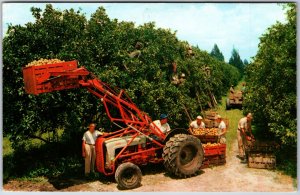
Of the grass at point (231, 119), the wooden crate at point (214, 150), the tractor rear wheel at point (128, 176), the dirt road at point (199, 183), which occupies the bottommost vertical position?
the dirt road at point (199, 183)

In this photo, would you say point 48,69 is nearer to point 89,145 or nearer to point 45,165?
point 89,145

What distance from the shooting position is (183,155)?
12.5 m

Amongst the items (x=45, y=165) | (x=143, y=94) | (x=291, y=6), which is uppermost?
(x=291, y=6)

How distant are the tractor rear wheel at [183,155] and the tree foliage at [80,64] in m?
2.72

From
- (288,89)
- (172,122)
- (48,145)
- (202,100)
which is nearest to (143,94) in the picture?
(172,122)

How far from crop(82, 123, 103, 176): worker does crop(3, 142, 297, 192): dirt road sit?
460mm

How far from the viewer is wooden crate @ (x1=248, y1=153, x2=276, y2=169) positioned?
507 inches

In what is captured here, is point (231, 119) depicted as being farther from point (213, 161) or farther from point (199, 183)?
point (199, 183)

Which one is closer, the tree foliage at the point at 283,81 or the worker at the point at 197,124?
the tree foliage at the point at 283,81

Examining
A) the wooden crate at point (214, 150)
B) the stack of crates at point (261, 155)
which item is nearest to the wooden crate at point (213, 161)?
the wooden crate at point (214, 150)

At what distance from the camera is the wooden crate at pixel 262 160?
12.9m

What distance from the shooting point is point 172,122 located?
17.0 metres

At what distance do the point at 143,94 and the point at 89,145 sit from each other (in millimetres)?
3449

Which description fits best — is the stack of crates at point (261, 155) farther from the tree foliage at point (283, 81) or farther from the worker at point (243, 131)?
the tree foliage at point (283, 81)
